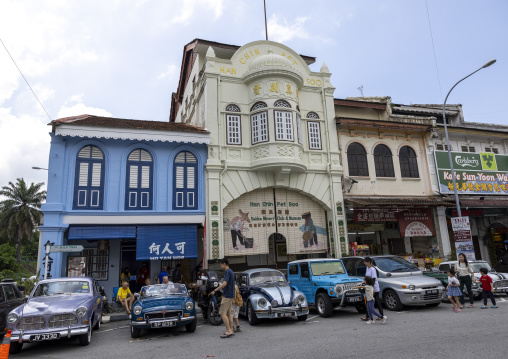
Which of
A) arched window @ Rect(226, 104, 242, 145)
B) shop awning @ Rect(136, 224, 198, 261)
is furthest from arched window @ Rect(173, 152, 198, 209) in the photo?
arched window @ Rect(226, 104, 242, 145)

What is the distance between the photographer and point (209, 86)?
18219mm

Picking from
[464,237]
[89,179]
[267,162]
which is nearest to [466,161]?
[464,237]

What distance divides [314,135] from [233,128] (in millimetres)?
4654

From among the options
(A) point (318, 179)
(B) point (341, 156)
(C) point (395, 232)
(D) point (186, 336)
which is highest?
(B) point (341, 156)

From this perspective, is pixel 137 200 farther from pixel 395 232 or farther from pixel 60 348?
pixel 395 232

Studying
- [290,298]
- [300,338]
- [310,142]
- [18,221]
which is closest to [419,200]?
[310,142]

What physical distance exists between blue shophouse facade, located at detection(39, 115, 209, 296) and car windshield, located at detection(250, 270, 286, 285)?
5.94 meters

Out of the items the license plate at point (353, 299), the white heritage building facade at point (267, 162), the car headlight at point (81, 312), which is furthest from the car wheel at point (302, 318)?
the white heritage building facade at point (267, 162)

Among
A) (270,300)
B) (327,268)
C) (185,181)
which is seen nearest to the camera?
(270,300)

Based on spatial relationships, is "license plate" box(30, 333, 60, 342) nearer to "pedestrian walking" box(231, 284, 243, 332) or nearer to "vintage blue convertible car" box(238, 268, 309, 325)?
"pedestrian walking" box(231, 284, 243, 332)

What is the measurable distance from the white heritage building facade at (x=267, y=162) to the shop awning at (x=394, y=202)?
38.3 inches

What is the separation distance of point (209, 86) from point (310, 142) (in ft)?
20.5

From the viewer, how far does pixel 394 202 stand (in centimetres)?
1827

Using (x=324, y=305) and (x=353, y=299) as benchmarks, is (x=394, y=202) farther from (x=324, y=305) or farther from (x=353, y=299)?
(x=324, y=305)
